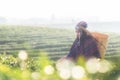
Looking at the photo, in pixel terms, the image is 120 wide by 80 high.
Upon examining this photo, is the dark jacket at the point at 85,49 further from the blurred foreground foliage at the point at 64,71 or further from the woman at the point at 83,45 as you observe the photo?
the blurred foreground foliage at the point at 64,71

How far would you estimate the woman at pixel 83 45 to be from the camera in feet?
20.1

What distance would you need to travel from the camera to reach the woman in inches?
241

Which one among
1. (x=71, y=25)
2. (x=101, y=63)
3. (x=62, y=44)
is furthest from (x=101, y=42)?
(x=71, y=25)

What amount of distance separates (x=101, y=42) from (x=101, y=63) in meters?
5.32

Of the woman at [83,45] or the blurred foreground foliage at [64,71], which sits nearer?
the blurred foreground foliage at [64,71]

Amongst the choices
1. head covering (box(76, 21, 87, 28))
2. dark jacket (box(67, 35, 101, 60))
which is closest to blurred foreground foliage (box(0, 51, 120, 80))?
dark jacket (box(67, 35, 101, 60))

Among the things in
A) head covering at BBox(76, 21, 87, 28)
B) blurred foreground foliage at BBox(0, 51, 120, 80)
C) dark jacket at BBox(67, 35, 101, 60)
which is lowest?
dark jacket at BBox(67, 35, 101, 60)

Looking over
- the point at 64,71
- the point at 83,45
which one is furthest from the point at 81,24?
the point at 64,71

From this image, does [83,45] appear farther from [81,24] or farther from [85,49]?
[81,24]

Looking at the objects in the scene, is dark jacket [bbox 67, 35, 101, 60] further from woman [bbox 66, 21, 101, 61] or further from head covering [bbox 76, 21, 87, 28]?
head covering [bbox 76, 21, 87, 28]

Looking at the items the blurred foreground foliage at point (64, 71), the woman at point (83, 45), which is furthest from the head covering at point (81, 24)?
the blurred foreground foliage at point (64, 71)

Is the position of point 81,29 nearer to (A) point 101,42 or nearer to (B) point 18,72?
(A) point 101,42

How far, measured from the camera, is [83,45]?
641 centimetres

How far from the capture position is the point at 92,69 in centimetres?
100
